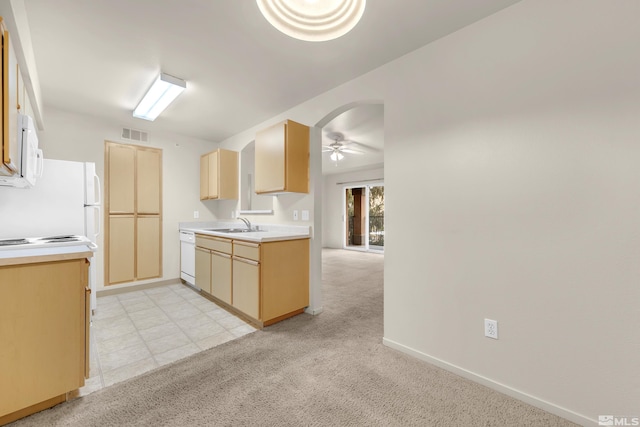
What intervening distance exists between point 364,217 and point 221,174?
5228mm

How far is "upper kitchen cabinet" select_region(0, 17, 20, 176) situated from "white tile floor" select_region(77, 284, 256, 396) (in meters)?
1.37

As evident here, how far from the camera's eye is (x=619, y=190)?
137cm

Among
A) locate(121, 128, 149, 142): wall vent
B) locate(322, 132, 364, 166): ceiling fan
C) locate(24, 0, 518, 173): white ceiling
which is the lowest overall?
locate(121, 128, 149, 142): wall vent

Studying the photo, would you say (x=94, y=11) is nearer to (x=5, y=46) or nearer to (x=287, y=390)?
(x=5, y=46)

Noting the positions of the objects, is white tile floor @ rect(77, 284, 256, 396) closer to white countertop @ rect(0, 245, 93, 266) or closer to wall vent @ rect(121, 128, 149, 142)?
white countertop @ rect(0, 245, 93, 266)

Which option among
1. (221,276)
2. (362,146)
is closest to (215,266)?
(221,276)

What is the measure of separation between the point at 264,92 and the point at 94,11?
1.46 m

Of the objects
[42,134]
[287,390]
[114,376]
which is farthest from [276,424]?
[42,134]

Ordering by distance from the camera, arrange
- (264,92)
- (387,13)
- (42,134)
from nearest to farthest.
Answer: (387,13) < (264,92) < (42,134)

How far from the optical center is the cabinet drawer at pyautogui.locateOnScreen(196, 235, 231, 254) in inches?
121

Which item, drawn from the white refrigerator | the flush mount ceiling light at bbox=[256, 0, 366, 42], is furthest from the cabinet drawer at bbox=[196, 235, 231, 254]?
the flush mount ceiling light at bbox=[256, 0, 366, 42]

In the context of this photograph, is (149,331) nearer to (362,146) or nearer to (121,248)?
(121,248)

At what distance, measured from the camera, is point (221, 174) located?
13.4ft

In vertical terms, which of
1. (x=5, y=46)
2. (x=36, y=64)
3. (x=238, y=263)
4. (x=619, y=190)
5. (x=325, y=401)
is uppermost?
(x=36, y=64)
